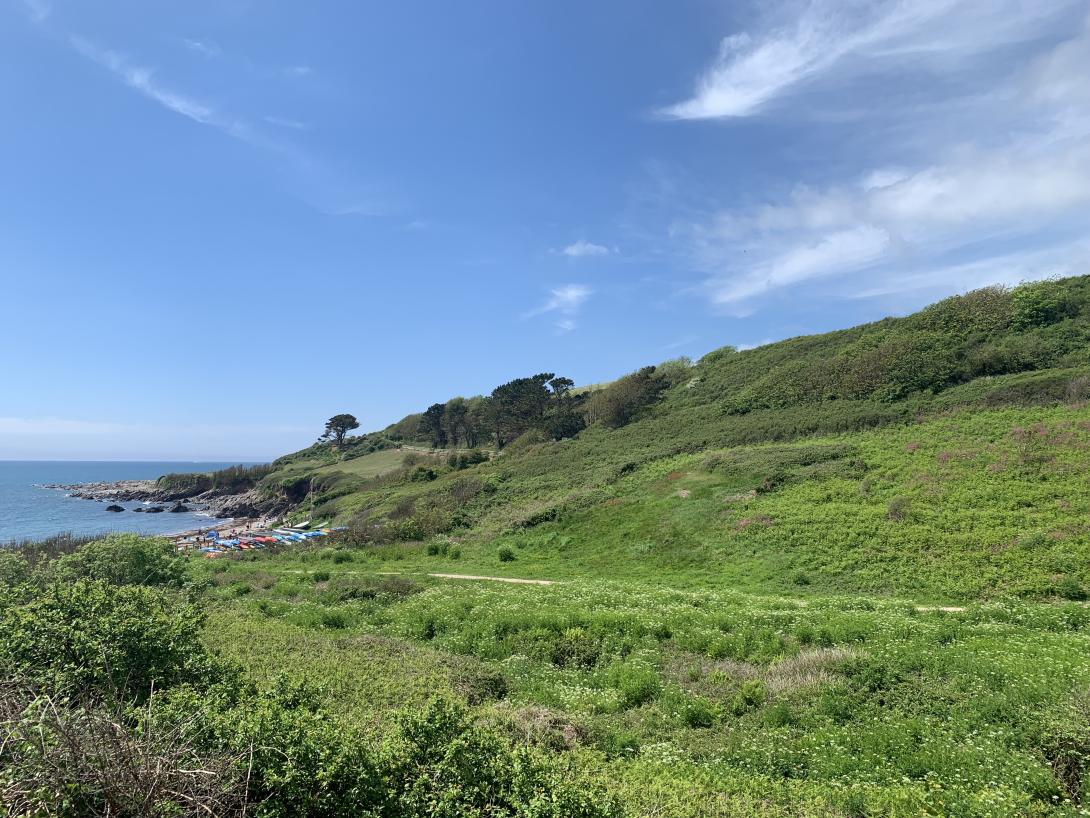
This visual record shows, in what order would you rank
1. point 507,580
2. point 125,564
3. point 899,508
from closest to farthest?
1. point 125,564
2. point 899,508
3. point 507,580

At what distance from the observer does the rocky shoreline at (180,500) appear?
321 ft

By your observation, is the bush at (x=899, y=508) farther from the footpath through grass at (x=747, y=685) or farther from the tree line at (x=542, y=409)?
the tree line at (x=542, y=409)

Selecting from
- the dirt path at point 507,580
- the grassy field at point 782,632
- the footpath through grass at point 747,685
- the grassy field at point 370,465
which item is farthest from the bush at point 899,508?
the grassy field at point 370,465

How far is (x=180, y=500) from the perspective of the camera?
120 m

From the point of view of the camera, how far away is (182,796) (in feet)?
17.1

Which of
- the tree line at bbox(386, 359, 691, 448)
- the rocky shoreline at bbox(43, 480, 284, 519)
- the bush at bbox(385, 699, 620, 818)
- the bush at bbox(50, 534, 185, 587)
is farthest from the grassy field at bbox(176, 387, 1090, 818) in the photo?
the rocky shoreline at bbox(43, 480, 284, 519)

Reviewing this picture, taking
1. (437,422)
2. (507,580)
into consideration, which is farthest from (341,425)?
(507,580)

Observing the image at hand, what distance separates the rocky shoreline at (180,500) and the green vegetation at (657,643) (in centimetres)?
6509

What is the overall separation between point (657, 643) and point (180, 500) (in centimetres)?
13562

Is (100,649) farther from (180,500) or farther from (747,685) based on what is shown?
(180,500)

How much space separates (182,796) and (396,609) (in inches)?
570

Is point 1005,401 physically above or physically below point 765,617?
above

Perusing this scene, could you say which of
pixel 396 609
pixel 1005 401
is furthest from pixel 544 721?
pixel 1005 401

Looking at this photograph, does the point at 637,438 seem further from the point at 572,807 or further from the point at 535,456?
the point at 572,807
